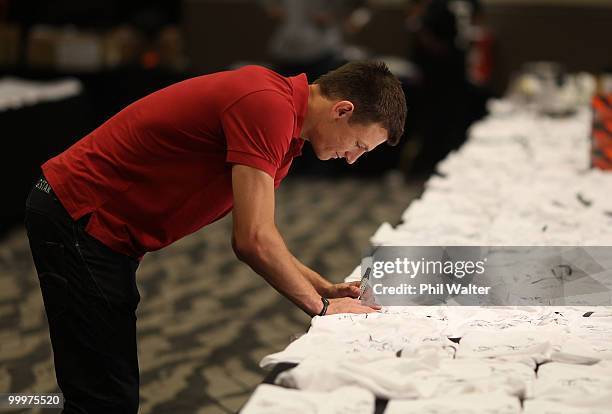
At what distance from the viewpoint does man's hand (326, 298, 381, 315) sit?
2.11m

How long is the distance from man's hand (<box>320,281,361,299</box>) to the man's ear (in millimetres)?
393

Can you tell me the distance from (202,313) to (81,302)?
85.4 inches

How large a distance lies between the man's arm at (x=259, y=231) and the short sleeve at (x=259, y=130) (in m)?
0.02

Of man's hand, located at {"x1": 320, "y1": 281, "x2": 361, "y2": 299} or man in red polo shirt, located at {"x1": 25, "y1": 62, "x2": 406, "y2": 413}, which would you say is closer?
man in red polo shirt, located at {"x1": 25, "y1": 62, "x2": 406, "y2": 413}

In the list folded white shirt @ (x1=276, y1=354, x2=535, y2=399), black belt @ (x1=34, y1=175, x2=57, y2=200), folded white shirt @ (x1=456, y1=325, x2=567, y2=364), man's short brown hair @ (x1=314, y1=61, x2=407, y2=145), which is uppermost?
man's short brown hair @ (x1=314, y1=61, x2=407, y2=145)

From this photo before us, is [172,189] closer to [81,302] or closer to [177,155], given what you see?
[177,155]

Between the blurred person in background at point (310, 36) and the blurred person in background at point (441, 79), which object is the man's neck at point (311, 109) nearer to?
the blurred person in background at point (441, 79)

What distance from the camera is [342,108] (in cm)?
205

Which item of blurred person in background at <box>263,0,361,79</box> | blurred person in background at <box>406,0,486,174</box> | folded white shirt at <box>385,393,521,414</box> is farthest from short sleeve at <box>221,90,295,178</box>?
blurred person in background at <box>263,0,361,79</box>

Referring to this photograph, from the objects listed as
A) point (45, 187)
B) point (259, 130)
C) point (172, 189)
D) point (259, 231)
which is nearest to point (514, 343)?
point (259, 231)

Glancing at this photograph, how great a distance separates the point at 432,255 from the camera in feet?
7.03

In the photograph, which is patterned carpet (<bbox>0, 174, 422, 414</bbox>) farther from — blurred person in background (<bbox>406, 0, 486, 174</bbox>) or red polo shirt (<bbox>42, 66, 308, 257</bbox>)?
red polo shirt (<bbox>42, 66, 308, 257</bbox>)

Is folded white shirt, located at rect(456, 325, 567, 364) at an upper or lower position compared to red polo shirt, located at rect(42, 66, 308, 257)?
lower

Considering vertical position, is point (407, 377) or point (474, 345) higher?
point (474, 345)
